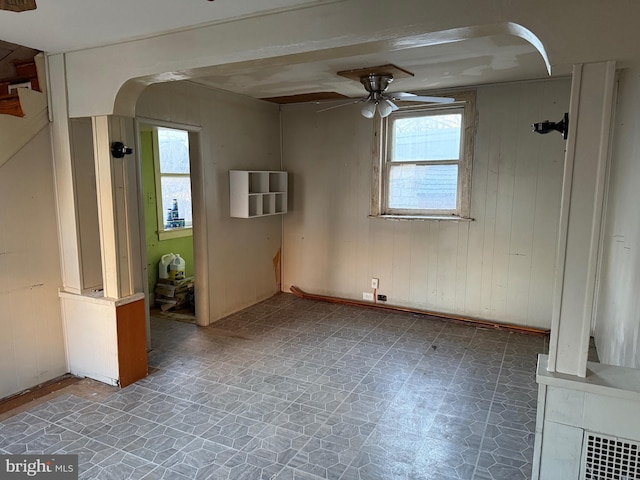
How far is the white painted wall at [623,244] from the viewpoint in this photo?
7.16ft

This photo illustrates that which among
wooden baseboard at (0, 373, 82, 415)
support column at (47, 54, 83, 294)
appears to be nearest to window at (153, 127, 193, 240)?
support column at (47, 54, 83, 294)

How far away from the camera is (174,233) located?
5.45 meters

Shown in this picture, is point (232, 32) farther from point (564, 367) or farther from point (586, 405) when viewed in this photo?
point (586, 405)

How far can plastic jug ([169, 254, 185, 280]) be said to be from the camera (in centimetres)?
515

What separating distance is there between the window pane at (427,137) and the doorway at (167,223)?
2.50 m

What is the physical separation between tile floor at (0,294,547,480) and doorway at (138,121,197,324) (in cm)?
96

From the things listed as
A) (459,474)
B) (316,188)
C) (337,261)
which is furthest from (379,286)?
(459,474)

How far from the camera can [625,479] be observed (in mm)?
1609

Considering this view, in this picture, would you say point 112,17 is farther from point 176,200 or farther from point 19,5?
point 176,200

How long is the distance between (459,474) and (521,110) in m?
3.38

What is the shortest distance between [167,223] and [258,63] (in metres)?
3.57

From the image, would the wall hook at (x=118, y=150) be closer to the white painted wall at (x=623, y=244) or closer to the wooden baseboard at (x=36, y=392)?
the wooden baseboard at (x=36, y=392)

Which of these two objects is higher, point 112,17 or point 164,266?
point 112,17

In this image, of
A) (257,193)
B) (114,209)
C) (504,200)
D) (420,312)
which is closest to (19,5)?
(114,209)
